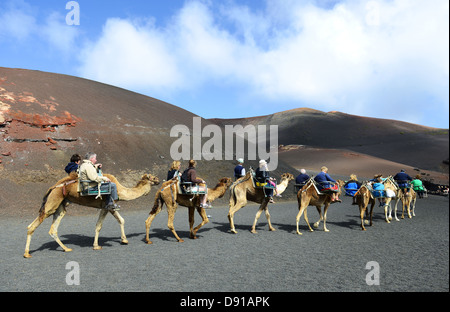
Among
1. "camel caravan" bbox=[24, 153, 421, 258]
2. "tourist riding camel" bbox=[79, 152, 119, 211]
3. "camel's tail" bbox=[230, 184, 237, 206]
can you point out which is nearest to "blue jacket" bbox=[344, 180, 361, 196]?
"camel caravan" bbox=[24, 153, 421, 258]

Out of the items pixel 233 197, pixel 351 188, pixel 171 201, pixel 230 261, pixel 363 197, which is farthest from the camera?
pixel 351 188

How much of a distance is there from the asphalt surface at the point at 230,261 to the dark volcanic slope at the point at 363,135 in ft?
206

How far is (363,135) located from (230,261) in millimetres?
123369

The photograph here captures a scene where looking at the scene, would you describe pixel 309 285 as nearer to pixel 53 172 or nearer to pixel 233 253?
pixel 233 253

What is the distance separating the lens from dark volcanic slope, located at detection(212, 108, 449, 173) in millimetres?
79500

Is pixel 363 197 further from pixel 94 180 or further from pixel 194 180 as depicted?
pixel 94 180

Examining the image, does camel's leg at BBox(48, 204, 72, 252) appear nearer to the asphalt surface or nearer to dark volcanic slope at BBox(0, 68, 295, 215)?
the asphalt surface

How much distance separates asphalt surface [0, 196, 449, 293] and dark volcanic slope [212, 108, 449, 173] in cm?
6283

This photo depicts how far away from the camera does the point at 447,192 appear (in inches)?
1266

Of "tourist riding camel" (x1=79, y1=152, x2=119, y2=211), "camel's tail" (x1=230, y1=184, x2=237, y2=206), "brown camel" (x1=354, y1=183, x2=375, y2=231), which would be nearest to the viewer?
"tourist riding camel" (x1=79, y1=152, x2=119, y2=211)

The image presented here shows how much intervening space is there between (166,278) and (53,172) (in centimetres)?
1707

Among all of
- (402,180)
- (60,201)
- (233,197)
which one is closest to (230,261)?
(233,197)

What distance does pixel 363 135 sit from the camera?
118250 mm

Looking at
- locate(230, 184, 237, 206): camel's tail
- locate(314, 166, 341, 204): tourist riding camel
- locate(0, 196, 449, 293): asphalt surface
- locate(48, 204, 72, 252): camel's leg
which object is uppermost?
locate(314, 166, 341, 204): tourist riding camel
